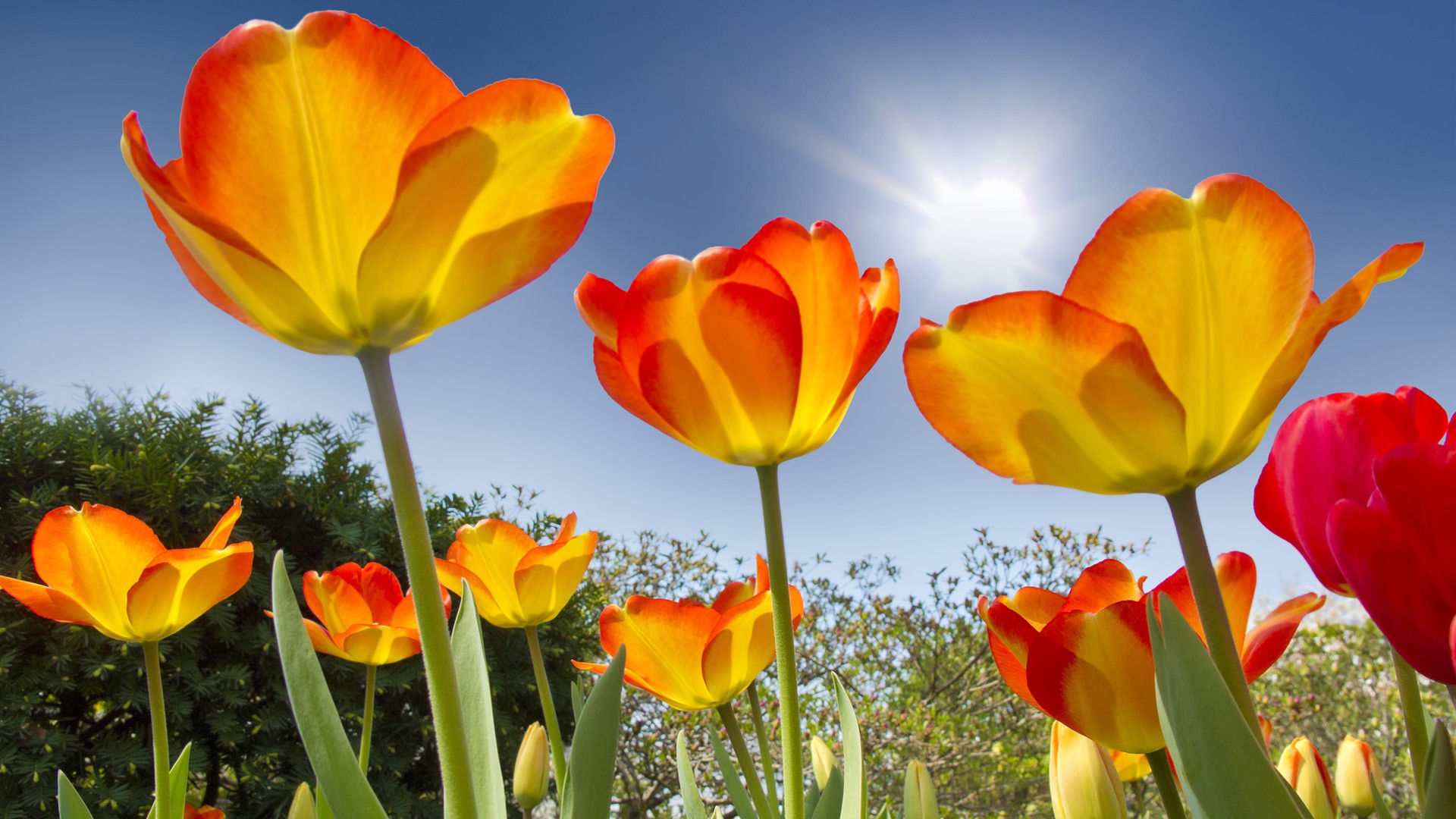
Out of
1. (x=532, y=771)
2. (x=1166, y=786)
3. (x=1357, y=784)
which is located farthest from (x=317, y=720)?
(x=1357, y=784)

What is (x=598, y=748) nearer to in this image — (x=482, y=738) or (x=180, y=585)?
(x=482, y=738)

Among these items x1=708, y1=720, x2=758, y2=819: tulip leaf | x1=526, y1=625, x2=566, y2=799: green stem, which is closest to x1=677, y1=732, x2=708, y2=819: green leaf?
x1=708, y1=720, x2=758, y2=819: tulip leaf

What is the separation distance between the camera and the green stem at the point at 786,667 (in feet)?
1.82

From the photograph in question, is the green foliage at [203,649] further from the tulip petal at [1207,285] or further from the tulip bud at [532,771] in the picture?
the tulip petal at [1207,285]

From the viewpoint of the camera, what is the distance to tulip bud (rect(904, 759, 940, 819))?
0.76 metres

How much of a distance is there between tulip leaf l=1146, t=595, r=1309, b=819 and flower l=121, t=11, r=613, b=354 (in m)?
0.39

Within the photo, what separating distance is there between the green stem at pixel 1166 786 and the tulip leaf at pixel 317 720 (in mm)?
491

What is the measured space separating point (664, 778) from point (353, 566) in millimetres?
4052

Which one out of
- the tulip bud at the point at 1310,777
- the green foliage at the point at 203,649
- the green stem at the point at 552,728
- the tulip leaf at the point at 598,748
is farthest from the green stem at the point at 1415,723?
the green foliage at the point at 203,649

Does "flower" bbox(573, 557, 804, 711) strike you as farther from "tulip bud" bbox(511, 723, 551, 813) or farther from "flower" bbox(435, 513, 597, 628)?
"tulip bud" bbox(511, 723, 551, 813)

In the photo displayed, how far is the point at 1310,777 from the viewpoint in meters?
0.82

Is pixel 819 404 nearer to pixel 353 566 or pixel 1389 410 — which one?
pixel 1389 410

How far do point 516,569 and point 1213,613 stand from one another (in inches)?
36.1

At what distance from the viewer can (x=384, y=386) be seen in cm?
46
